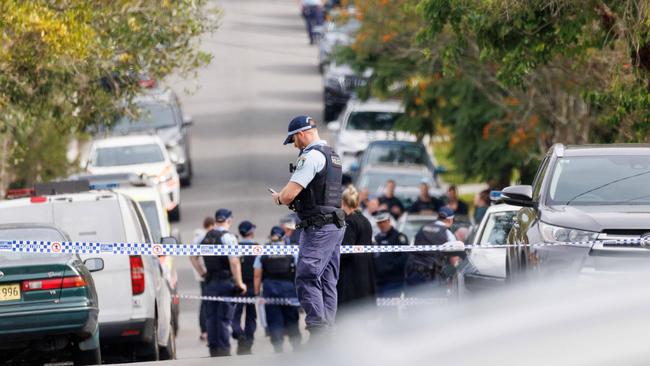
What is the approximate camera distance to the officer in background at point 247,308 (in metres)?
15.1

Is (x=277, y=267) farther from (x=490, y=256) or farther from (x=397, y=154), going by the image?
(x=397, y=154)

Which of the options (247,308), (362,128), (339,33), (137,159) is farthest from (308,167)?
(339,33)

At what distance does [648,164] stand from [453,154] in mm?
15857

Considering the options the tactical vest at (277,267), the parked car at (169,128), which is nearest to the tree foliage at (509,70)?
the tactical vest at (277,267)

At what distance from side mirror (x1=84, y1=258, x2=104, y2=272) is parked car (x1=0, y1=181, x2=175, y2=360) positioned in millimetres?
637

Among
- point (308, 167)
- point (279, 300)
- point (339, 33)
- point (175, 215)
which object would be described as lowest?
point (175, 215)

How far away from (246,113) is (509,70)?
2906 centimetres

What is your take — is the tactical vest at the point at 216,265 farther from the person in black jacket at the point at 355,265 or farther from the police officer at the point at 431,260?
the person in black jacket at the point at 355,265

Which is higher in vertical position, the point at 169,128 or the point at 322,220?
the point at 322,220

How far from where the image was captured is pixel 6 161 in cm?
2088

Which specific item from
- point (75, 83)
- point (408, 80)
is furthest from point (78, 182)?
point (408, 80)

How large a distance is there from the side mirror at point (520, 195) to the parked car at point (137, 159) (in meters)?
15.7

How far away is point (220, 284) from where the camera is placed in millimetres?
15070

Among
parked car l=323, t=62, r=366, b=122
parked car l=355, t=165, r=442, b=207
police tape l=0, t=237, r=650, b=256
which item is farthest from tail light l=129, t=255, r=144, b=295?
parked car l=323, t=62, r=366, b=122
